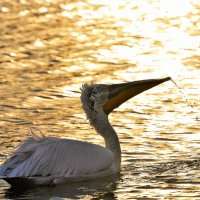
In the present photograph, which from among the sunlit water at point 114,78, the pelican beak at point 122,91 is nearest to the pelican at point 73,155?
the pelican beak at point 122,91

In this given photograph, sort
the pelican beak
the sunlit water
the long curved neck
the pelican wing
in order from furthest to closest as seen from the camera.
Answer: the pelican beak → the long curved neck → the sunlit water → the pelican wing

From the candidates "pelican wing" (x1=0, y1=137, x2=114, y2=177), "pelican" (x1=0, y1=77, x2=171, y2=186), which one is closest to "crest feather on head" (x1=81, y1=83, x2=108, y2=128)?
"pelican" (x1=0, y1=77, x2=171, y2=186)

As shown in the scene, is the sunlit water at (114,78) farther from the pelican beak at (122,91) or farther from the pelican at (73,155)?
the pelican beak at (122,91)

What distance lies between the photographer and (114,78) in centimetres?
1359

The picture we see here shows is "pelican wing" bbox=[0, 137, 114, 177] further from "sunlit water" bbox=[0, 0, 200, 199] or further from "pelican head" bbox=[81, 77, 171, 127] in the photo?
"pelican head" bbox=[81, 77, 171, 127]

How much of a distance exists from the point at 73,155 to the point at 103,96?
Answer: 0.83 meters

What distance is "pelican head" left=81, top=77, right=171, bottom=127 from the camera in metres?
9.97

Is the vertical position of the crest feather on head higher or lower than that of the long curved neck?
higher

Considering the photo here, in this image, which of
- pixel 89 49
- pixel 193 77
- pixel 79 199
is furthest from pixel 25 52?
pixel 79 199

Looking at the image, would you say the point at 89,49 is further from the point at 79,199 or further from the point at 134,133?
the point at 79,199

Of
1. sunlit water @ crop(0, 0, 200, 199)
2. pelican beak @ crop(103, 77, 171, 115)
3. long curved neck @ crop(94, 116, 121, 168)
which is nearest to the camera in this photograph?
sunlit water @ crop(0, 0, 200, 199)

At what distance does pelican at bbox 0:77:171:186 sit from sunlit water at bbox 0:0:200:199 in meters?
0.11

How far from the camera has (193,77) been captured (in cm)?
1356

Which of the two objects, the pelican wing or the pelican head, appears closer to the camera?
the pelican wing
